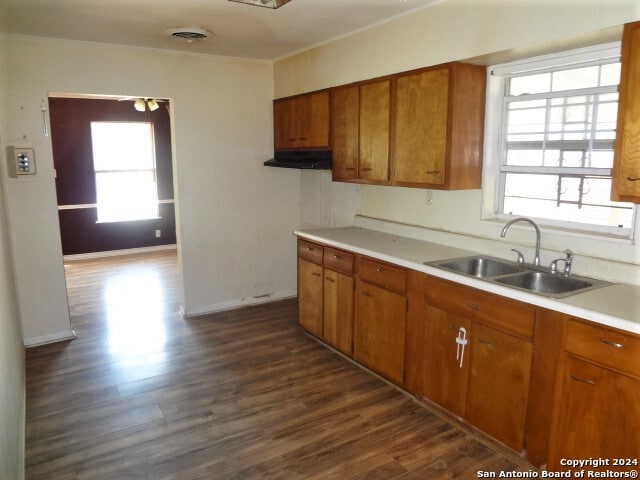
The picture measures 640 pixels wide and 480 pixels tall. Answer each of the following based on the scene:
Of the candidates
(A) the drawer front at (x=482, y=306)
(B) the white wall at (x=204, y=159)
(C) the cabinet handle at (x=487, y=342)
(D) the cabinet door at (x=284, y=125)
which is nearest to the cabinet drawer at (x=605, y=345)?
(A) the drawer front at (x=482, y=306)

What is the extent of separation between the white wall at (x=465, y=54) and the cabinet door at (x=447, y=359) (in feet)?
2.11

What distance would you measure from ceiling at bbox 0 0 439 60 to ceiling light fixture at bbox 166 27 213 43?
0.16 feet

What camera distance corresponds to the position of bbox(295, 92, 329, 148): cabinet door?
409 cm

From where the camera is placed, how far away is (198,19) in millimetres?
3400

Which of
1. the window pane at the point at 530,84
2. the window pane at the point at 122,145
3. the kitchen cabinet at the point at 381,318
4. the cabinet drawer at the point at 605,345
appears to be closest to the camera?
the cabinet drawer at the point at 605,345

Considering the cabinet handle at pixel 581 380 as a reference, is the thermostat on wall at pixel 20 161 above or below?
above

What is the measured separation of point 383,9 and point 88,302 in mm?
4311

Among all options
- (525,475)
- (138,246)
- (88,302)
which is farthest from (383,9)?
(138,246)

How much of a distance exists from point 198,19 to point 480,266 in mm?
2592

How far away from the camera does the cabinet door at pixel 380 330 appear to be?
10.4 feet

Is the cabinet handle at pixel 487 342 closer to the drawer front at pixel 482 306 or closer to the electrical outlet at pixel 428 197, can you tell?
the drawer front at pixel 482 306

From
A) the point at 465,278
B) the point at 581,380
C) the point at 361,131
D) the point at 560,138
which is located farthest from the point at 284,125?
the point at 581,380

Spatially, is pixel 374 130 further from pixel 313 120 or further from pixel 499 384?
pixel 499 384

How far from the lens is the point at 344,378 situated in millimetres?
3428
